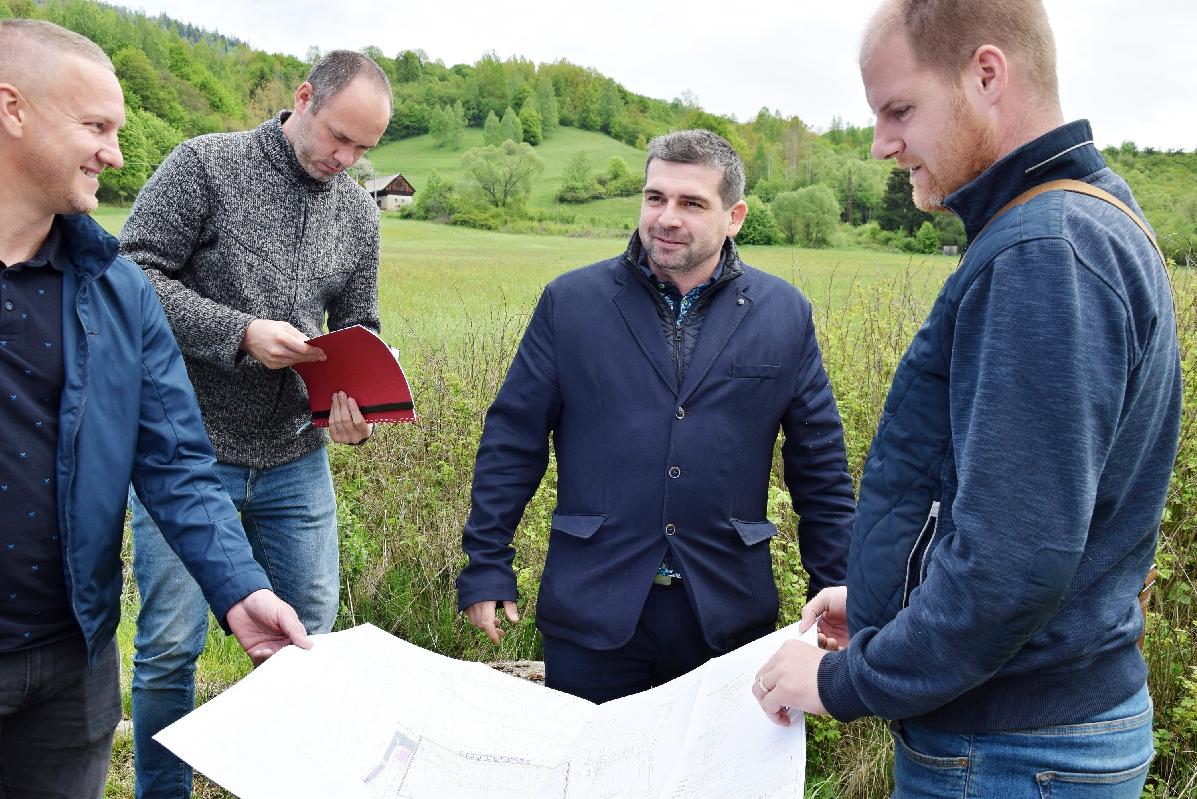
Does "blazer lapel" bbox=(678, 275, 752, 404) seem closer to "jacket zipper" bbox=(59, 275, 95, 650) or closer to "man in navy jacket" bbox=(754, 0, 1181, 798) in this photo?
"man in navy jacket" bbox=(754, 0, 1181, 798)

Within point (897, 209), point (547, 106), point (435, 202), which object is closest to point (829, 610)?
point (897, 209)

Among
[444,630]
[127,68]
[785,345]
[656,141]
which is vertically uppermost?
[127,68]

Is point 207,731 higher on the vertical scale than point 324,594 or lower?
higher

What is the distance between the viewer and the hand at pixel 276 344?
9.13ft

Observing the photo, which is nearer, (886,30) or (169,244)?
(886,30)

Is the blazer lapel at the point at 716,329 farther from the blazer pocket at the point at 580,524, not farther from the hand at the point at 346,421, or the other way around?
the hand at the point at 346,421

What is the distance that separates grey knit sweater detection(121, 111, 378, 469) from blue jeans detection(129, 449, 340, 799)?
0.10 m

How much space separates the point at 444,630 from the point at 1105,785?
3.65 metres

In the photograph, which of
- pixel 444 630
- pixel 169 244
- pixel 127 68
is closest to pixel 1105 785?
pixel 169 244

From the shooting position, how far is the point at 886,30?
1431mm

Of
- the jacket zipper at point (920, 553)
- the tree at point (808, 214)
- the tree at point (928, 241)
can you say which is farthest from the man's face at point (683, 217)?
the tree at point (808, 214)

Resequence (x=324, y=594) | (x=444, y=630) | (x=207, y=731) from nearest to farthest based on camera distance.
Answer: (x=207, y=731) → (x=324, y=594) → (x=444, y=630)

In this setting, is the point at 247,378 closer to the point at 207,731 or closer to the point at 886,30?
the point at 207,731

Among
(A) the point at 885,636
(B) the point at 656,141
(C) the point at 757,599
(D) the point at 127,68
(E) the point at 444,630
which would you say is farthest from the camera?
(D) the point at 127,68
